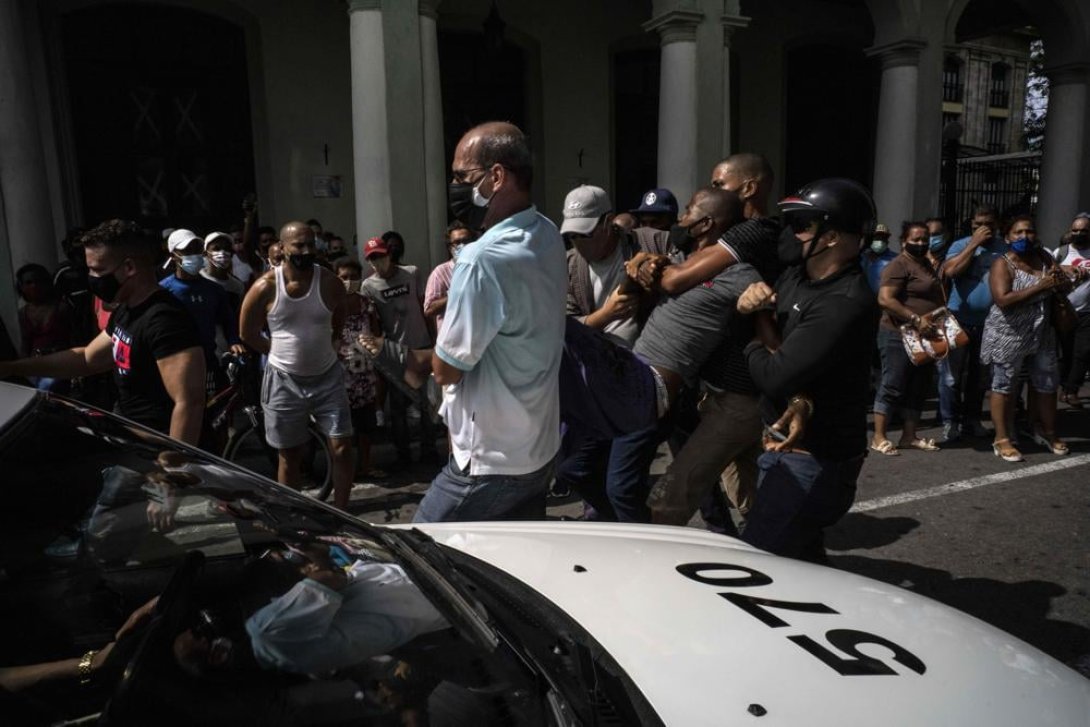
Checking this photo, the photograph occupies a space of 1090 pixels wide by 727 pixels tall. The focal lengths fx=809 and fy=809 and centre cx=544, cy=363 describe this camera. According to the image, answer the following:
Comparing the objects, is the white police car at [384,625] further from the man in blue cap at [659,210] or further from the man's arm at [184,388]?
the man in blue cap at [659,210]

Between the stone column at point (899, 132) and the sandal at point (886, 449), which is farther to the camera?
the stone column at point (899, 132)

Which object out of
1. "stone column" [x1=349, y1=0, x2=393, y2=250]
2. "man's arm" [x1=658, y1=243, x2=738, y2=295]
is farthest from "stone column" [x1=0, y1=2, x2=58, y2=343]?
"man's arm" [x1=658, y1=243, x2=738, y2=295]

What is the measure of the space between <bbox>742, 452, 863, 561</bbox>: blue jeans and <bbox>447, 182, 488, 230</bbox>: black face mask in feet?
4.16

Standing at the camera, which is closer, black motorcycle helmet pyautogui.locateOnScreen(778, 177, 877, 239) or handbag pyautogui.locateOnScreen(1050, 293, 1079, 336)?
black motorcycle helmet pyautogui.locateOnScreen(778, 177, 877, 239)

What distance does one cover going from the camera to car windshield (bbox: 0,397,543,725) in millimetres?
1183

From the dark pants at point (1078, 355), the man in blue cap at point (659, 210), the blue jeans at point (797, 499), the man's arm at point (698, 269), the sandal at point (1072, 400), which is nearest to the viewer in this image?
the blue jeans at point (797, 499)

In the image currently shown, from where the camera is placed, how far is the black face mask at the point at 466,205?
2.43 m

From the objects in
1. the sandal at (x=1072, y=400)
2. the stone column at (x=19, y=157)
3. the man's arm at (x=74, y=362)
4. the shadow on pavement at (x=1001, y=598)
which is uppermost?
the stone column at (x=19, y=157)

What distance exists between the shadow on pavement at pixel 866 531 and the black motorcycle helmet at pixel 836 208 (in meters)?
2.08

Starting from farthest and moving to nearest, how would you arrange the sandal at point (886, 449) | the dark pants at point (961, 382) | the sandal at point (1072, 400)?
the sandal at point (1072, 400), the dark pants at point (961, 382), the sandal at point (886, 449)

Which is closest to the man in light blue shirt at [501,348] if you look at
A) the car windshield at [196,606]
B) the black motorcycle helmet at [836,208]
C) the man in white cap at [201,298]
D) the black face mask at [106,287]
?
the car windshield at [196,606]

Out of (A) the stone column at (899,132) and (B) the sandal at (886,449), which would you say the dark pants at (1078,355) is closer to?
Answer: (B) the sandal at (886,449)

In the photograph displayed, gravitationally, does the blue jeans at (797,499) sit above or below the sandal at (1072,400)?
above

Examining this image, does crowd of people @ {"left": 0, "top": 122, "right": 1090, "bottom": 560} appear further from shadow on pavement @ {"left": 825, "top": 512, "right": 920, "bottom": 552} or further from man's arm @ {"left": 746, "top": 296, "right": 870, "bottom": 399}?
shadow on pavement @ {"left": 825, "top": 512, "right": 920, "bottom": 552}
